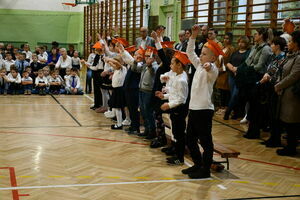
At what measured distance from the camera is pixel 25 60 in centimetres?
1280

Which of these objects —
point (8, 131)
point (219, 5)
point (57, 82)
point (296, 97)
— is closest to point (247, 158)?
point (296, 97)

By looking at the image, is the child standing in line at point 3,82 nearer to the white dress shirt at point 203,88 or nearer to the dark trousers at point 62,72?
the dark trousers at point 62,72

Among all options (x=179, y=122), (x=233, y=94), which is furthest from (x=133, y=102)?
(x=233, y=94)

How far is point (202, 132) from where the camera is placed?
176 inches

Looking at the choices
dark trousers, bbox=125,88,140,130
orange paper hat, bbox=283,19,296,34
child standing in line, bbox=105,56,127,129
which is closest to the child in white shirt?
child standing in line, bbox=105,56,127,129

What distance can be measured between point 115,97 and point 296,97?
128 inches

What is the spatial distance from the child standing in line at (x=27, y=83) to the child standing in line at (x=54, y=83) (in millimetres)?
613

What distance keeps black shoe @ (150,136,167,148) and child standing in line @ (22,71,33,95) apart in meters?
6.82

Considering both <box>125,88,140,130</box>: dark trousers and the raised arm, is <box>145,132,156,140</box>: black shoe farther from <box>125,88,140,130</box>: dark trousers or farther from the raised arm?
the raised arm

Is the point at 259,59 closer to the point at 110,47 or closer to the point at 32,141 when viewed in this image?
the point at 110,47

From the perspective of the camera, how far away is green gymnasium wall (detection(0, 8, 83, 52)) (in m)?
23.1

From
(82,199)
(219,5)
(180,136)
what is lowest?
(82,199)

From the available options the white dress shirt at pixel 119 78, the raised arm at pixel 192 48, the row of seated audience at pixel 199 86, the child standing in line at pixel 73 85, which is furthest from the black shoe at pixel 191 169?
the child standing in line at pixel 73 85

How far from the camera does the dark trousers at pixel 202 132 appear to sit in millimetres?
4449
